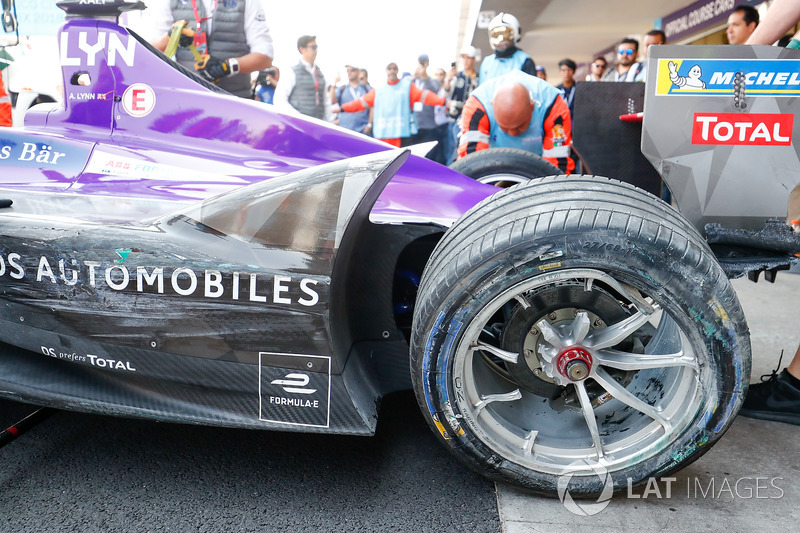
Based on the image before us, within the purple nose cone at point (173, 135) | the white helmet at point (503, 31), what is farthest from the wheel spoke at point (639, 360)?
the white helmet at point (503, 31)

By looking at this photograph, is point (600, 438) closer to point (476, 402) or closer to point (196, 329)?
point (476, 402)

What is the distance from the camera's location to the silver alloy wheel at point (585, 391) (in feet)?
5.27

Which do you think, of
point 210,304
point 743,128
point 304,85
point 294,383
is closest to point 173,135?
point 210,304

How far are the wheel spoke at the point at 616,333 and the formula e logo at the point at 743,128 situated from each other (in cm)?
78

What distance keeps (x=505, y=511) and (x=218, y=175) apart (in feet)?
5.00

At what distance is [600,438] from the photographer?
1.73m

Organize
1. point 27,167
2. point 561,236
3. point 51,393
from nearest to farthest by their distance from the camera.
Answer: point 561,236 < point 51,393 < point 27,167

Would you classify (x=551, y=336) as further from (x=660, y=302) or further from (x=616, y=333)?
(x=660, y=302)

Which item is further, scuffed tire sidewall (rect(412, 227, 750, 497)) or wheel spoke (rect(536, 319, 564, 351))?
wheel spoke (rect(536, 319, 564, 351))

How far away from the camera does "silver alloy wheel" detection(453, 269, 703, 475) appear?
161 cm

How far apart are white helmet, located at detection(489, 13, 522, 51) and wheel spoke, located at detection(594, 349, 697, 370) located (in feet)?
13.2

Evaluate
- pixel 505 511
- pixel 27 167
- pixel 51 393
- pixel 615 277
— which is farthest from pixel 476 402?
pixel 27 167

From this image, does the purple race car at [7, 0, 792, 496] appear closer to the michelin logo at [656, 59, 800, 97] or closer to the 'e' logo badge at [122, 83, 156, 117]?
the michelin logo at [656, 59, 800, 97]

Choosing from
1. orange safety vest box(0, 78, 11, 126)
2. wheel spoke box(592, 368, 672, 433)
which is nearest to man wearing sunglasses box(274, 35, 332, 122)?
orange safety vest box(0, 78, 11, 126)
